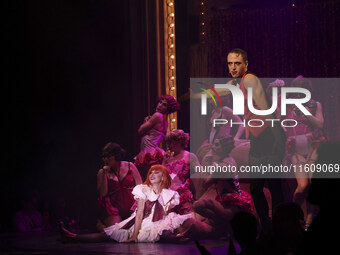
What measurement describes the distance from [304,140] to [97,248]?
2540 millimetres

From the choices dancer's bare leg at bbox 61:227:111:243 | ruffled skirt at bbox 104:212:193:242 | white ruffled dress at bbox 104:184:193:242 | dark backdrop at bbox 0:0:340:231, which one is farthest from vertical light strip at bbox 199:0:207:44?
dancer's bare leg at bbox 61:227:111:243

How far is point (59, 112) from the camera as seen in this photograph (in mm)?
7859

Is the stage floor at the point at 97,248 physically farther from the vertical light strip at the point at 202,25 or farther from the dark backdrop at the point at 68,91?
the vertical light strip at the point at 202,25

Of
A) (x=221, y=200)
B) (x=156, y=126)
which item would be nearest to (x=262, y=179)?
(x=221, y=200)

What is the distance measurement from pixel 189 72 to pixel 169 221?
3212 mm

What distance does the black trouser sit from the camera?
461 cm

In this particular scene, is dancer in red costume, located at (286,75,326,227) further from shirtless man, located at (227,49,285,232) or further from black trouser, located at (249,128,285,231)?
black trouser, located at (249,128,285,231)

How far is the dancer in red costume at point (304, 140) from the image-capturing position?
19.1 feet

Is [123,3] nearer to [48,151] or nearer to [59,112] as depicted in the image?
[59,112]

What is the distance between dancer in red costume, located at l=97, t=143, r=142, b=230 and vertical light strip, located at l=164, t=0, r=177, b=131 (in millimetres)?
2200

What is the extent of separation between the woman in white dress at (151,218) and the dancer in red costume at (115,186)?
1.03 ft

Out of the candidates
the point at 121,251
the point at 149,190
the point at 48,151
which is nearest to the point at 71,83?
the point at 48,151

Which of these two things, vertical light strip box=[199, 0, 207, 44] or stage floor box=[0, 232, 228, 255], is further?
vertical light strip box=[199, 0, 207, 44]

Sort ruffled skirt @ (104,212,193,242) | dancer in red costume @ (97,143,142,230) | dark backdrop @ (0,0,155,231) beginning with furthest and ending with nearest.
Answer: dark backdrop @ (0,0,155,231) < dancer in red costume @ (97,143,142,230) < ruffled skirt @ (104,212,193,242)
